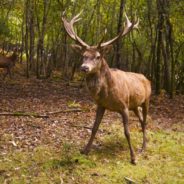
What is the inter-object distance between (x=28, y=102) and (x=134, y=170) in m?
5.89

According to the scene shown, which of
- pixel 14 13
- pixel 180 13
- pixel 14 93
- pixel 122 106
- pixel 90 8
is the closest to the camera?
pixel 122 106

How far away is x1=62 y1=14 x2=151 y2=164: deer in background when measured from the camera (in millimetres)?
7924

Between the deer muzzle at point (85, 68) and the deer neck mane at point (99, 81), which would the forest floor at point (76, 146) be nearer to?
the deer neck mane at point (99, 81)

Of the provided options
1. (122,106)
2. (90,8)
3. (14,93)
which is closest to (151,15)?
(90,8)

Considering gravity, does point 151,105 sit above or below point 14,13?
below

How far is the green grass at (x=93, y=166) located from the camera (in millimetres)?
7570

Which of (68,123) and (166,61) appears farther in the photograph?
(166,61)

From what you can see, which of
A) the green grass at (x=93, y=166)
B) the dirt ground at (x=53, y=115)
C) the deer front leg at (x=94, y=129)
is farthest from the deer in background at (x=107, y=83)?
the dirt ground at (x=53, y=115)

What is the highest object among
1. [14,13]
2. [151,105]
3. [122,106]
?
[14,13]

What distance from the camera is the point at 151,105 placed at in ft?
49.7

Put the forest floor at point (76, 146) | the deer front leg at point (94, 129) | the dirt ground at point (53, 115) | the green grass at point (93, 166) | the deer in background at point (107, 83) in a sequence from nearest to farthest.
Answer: the green grass at point (93, 166)
the forest floor at point (76, 146)
the deer in background at point (107, 83)
the deer front leg at point (94, 129)
the dirt ground at point (53, 115)

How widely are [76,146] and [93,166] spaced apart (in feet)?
3.59

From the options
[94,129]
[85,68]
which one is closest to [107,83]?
[85,68]

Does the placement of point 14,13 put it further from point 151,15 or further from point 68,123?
point 68,123
